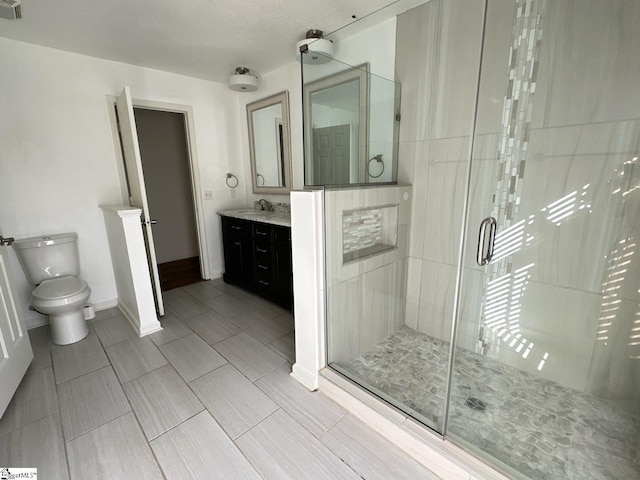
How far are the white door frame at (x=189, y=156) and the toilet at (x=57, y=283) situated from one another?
0.72 m

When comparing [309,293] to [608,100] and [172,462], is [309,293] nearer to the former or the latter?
[172,462]

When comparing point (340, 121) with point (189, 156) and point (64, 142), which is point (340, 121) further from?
point (64, 142)

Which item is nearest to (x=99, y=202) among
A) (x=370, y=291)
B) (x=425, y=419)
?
(x=370, y=291)

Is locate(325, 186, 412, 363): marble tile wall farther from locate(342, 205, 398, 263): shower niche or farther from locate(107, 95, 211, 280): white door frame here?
locate(107, 95, 211, 280): white door frame

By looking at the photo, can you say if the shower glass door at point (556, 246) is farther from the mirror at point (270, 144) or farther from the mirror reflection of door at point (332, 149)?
the mirror at point (270, 144)

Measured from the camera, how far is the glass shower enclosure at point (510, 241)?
1406 mm

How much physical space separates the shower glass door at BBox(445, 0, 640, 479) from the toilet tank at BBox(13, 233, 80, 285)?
3108mm

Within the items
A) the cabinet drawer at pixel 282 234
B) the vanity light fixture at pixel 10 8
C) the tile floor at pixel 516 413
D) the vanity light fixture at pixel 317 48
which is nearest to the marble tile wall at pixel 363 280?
the tile floor at pixel 516 413

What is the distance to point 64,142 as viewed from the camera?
8.34ft

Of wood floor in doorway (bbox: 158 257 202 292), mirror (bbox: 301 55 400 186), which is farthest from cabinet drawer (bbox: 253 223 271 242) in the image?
wood floor in doorway (bbox: 158 257 202 292)

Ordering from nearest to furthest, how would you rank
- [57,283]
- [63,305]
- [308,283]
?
[308,283] < [63,305] < [57,283]

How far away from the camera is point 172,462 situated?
4.27ft

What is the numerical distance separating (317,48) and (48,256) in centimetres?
279

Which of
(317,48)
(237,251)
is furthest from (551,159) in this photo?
(237,251)
